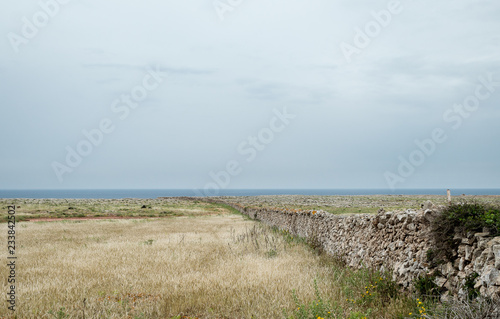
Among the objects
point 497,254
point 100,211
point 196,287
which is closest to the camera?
point 497,254

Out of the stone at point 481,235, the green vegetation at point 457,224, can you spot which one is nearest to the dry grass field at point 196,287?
the green vegetation at point 457,224

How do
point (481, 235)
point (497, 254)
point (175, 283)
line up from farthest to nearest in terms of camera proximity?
1. point (175, 283)
2. point (481, 235)
3. point (497, 254)

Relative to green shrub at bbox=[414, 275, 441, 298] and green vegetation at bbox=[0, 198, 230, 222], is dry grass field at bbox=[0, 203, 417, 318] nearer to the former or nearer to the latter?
green shrub at bbox=[414, 275, 441, 298]

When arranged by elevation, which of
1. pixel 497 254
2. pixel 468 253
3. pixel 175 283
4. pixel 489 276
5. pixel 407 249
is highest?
pixel 497 254

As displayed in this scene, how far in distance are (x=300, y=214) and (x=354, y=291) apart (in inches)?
421

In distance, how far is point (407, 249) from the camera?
23.8 ft

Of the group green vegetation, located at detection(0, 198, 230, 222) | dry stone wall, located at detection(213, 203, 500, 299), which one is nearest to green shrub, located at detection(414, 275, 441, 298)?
dry stone wall, located at detection(213, 203, 500, 299)

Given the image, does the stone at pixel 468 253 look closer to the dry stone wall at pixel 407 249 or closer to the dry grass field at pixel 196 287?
the dry stone wall at pixel 407 249

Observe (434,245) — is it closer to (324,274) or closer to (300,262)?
(324,274)

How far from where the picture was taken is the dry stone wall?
5.02 m

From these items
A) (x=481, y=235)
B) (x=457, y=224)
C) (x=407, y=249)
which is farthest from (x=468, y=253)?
(x=407, y=249)

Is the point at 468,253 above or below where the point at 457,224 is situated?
below

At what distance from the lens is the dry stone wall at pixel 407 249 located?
5020mm

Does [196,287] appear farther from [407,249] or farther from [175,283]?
[407,249]
